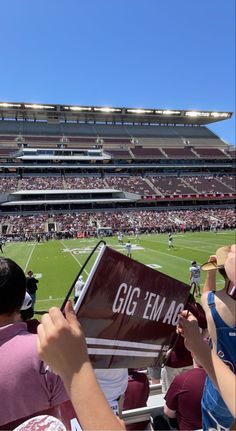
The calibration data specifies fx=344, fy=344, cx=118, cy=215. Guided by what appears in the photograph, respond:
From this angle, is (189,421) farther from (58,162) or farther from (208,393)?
(58,162)

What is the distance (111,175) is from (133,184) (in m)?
6.71

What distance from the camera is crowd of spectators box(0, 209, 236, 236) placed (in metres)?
51.1

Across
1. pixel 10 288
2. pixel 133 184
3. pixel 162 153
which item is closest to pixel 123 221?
pixel 133 184

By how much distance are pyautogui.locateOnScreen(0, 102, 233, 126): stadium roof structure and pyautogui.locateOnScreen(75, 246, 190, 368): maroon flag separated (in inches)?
3077

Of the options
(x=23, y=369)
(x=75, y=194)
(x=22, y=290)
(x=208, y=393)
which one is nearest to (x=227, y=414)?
(x=208, y=393)

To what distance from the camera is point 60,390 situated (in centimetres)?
180

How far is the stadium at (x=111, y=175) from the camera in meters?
52.2

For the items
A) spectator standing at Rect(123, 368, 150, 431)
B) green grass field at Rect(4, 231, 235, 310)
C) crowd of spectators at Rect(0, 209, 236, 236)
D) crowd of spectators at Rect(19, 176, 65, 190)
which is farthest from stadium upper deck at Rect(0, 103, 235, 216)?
spectator standing at Rect(123, 368, 150, 431)

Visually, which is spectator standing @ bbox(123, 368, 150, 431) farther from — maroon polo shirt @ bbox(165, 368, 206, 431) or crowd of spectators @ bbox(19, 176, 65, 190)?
crowd of spectators @ bbox(19, 176, 65, 190)

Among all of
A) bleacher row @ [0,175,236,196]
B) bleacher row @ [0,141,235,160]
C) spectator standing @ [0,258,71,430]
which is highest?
bleacher row @ [0,141,235,160]

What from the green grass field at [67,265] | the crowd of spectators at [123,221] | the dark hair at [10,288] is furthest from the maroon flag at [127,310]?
the crowd of spectators at [123,221]

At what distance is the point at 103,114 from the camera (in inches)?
3194

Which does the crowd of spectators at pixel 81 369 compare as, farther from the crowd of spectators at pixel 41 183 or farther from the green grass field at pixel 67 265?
the crowd of spectators at pixel 41 183

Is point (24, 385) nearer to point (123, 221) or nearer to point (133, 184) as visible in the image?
point (123, 221)
